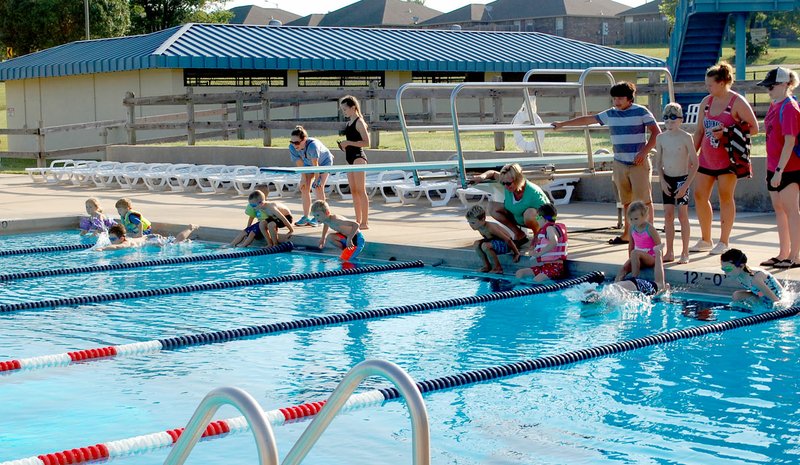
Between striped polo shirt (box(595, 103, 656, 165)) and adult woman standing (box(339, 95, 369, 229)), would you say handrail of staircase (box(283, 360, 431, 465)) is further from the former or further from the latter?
adult woman standing (box(339, 95, 369, 229))

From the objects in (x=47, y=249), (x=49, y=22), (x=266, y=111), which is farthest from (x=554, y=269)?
(x=49, y=22)

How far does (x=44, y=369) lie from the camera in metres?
7.04

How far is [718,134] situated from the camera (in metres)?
9.18

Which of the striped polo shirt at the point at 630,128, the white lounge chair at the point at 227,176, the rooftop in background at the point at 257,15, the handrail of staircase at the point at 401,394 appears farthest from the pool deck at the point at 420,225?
the rooftop in background at the point at 257,15

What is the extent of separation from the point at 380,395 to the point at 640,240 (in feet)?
11.4

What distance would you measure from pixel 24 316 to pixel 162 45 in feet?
68.5

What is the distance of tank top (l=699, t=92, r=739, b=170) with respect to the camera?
9.14m

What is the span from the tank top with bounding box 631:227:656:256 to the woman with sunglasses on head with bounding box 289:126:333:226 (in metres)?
5.10

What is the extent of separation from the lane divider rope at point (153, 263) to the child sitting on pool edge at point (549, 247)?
343 cm

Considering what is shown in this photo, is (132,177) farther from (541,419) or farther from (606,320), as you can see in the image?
(541,419)

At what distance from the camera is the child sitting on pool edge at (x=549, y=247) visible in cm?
962

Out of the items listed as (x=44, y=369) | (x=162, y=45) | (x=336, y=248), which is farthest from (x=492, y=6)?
(x=44, y=369)

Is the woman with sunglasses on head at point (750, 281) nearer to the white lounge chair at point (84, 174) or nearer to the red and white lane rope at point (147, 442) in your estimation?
the red and white lane rope at point (147, 442)

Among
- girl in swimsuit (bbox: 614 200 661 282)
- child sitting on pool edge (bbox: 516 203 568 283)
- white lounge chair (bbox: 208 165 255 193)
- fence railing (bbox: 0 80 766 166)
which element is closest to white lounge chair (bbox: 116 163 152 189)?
white lounge chair (bbox: 208 165 255 193)
